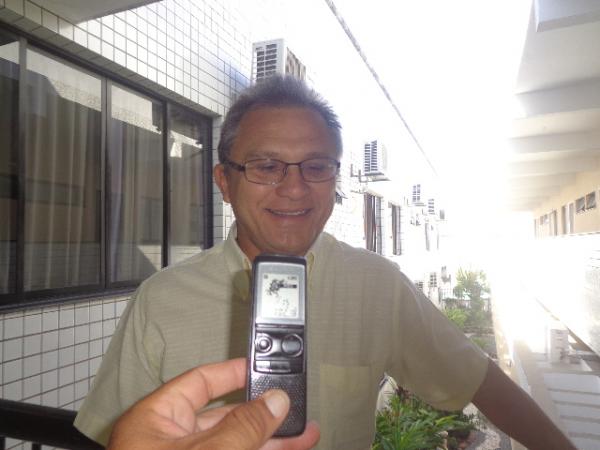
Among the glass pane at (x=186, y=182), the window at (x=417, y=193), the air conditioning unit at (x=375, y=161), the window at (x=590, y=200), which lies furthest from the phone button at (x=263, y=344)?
the window at (x=417, y=193)

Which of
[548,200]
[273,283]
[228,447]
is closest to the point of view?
[228,447]

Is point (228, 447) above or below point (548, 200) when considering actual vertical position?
below

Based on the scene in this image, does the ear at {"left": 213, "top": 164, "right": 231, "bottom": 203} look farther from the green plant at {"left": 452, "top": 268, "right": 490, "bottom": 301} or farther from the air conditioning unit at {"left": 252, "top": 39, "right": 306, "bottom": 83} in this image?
the green plant at {"left": 452, "top": 268, "right": 490, "bottom": 301}

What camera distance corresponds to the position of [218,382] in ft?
2.37

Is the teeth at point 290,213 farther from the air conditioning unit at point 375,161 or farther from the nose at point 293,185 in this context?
the air conditioning unit at point 375,161

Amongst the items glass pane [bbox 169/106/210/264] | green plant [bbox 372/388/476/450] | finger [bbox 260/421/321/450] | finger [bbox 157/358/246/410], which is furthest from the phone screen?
green plant [bbox 372/388/476/450]

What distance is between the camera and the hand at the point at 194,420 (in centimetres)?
57

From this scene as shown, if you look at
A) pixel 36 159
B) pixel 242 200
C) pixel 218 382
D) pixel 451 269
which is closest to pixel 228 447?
pixel 218 382

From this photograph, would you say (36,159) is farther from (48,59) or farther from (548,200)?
(548,200)

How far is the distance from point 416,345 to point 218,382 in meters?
0.75

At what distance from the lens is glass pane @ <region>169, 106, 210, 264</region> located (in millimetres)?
3453

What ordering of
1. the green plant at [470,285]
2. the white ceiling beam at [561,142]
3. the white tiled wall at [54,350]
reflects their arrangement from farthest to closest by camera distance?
1. the green plant at [470,285]
2. the white ceiling beam at [561,142]
3. the white tiled wall at [54,350]

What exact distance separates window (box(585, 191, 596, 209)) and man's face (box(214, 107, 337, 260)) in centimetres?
1069

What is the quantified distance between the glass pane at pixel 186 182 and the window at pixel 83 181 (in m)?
0.01
